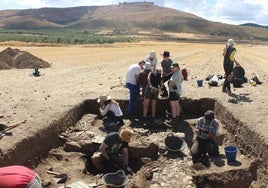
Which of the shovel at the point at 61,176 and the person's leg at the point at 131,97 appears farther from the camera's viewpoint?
the person's leg at the point at 131,97

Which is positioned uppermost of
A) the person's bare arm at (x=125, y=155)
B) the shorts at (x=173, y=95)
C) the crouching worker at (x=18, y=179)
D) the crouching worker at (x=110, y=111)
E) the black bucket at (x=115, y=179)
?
the crouching worker at (x=18, y=179)

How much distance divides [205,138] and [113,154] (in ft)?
8.02

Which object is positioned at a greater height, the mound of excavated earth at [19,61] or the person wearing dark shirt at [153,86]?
the person wearing dark shirt at [153,86]

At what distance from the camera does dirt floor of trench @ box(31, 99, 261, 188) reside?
9363mm

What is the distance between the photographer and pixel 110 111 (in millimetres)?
12461

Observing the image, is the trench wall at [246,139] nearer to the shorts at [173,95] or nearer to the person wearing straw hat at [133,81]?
the shorts at [173,95]

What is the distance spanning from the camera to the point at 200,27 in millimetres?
154375

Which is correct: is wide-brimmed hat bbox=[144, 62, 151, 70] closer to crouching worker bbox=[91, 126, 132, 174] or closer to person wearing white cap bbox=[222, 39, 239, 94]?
crouching worker bbox=[91, 126, 132, 174]

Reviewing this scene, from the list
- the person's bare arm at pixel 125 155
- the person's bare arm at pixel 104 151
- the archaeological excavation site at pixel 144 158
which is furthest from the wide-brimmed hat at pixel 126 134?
the archaeological excavation site at pixel 144 158

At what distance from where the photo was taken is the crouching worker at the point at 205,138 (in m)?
10.4

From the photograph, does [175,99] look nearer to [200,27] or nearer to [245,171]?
[245,171]

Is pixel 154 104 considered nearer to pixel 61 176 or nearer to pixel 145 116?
pixel 145 116

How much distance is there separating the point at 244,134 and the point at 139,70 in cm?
384

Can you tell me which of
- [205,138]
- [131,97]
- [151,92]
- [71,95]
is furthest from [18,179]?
[71,95]
